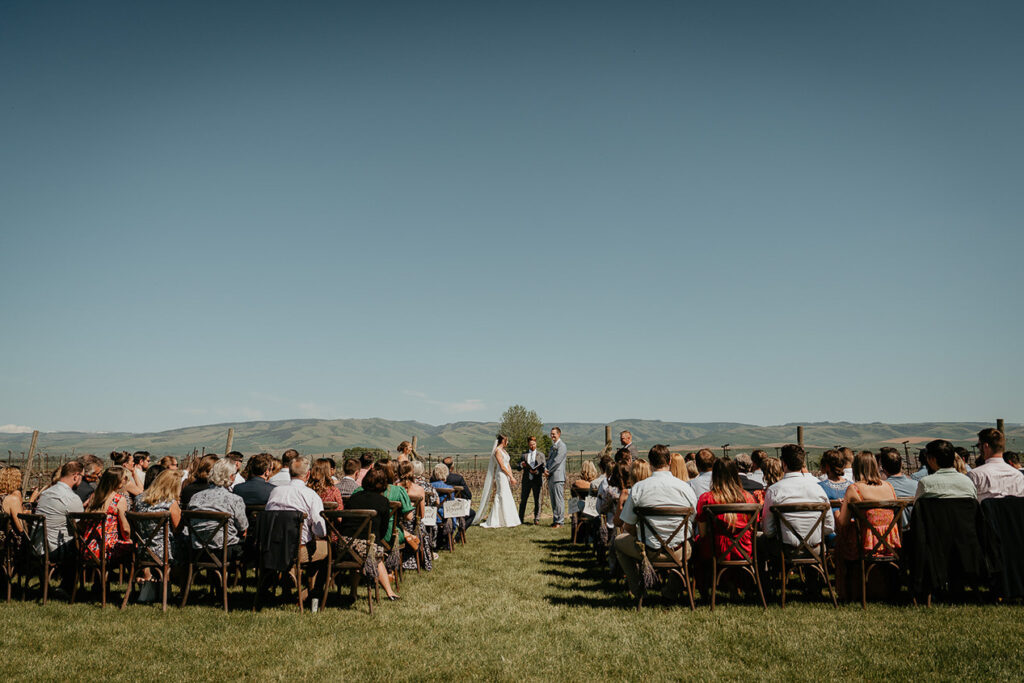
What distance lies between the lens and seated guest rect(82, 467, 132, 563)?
23.2 ft

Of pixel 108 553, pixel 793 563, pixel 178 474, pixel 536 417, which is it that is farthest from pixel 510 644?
pixel 536 417

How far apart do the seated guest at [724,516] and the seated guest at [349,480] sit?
460cm

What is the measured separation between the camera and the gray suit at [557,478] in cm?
1443

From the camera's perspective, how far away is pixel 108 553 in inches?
281

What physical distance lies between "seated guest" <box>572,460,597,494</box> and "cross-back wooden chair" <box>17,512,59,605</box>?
291 inches

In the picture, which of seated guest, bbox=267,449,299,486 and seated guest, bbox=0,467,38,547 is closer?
seated guest, bbox=0,467,38,547

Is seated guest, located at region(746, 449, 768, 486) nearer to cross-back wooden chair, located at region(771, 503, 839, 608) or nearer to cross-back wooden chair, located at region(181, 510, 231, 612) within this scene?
cross-back wooden chair, located at region(771, 503, 839, 608)

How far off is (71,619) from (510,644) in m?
4.50

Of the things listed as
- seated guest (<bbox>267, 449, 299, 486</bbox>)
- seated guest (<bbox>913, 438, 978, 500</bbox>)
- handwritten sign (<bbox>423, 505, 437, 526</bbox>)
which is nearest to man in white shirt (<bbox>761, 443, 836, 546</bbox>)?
seated guest (<bbox>913, 438, 978, 500</bbox>)

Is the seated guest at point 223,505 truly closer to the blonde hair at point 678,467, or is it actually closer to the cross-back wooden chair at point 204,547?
the cross-back wooden chair at point 204,547

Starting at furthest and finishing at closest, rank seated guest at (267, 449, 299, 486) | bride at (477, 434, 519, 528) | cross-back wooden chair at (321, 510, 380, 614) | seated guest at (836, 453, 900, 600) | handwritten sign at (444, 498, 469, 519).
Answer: bride at (477, 434, 519, 528)
handwritten sign at (444, 498, 469, 519)
seated guest at (267, 449, 299, 486)
cross-back wooden chair at (321, 510, 380, 614)
seated guest at (836, 453, 900, 600)

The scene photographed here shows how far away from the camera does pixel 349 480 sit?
898 centimetres

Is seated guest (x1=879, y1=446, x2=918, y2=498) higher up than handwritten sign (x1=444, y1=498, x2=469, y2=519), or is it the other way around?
seated guest (x1=879, y1=446, x2=918, y2=498)

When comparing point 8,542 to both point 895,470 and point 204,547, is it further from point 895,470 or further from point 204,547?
point 895,470
